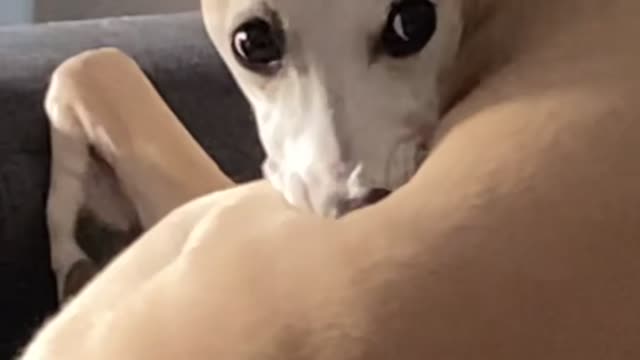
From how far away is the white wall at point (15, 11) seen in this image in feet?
6.63

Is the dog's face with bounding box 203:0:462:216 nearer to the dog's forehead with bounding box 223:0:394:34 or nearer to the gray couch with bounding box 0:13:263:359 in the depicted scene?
the dog's forehead with bounding box 223:0:394:34

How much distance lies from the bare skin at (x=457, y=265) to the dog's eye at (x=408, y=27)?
0.80ft

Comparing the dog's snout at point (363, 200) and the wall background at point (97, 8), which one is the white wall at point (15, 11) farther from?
the dog's snout at point (363, 200)

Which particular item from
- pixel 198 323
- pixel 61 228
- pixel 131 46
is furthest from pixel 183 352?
pixel 131 46

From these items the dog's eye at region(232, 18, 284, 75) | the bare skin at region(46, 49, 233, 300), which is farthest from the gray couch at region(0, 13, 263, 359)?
the dog's eye at region(232, 18, 284, 75)

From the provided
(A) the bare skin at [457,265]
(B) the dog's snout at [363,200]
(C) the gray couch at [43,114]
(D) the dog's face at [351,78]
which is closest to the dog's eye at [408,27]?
(D) the dog's face at [351,78]

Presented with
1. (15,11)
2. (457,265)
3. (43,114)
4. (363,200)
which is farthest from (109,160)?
(15,11)

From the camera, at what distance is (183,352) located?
565 millimetres

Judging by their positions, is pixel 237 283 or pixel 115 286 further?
pixel 115 286

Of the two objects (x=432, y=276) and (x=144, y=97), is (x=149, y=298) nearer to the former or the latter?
(x=432, y=276)

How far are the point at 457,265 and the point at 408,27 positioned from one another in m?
0.39

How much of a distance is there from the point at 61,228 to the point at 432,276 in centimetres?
64

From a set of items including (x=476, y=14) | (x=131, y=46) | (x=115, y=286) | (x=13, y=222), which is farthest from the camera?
(x=131, y=46)

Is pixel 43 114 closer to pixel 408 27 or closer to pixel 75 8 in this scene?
pixel 408 27
